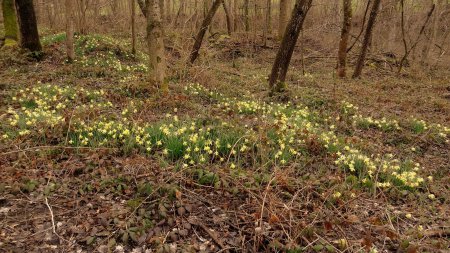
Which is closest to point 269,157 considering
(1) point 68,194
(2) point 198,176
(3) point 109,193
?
(2) point 198,176

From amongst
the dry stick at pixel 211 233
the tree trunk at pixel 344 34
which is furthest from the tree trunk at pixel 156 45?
the tree trunk at pixel 344 34

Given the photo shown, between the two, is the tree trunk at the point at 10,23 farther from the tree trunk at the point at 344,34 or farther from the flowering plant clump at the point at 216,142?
the tree trunk at the point at 344,34

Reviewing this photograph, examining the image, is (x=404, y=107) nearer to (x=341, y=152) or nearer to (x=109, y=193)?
(x=341, y=152)

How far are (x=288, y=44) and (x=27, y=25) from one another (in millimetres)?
7470

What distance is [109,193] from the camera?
3.94 meters

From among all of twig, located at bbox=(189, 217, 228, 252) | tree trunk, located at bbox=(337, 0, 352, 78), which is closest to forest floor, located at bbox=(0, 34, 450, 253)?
twig, located at bbox=(189, 217, 228, 252)

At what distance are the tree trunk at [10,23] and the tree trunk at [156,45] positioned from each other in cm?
663

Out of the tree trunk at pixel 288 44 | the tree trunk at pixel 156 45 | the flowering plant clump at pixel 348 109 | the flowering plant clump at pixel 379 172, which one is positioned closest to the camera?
the flowering plant clump at pixel 379 172

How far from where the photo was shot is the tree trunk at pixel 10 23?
38.1 feet

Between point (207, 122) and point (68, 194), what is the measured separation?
8.67ft

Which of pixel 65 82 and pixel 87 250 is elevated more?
pixel 65 82

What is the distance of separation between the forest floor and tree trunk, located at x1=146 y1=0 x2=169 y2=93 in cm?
31

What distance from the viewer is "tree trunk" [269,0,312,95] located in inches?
318

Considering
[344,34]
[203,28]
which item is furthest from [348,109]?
[344,34]
